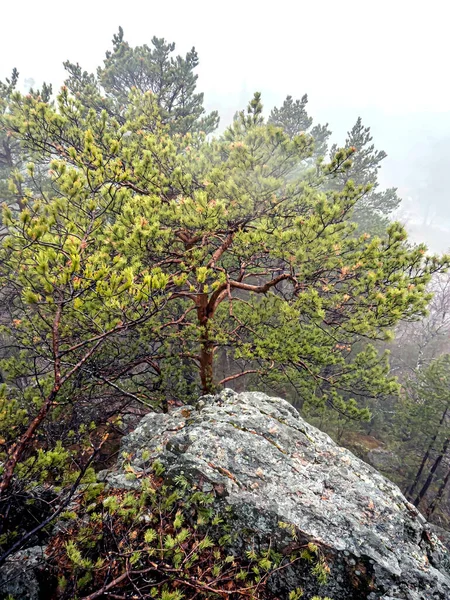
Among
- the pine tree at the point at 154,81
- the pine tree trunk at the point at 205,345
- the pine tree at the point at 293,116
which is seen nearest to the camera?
the pine tree trunk at the point at 205,345

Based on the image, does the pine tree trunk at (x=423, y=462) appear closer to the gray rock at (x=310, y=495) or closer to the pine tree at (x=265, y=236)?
the pine tree at (x=265, y=236)

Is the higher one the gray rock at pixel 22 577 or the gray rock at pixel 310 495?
the gray rock at pixel 310 495

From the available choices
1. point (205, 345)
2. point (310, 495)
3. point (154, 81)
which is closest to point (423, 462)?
point (205, 345)

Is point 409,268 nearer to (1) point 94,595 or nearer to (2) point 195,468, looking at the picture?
(2) point 195,468

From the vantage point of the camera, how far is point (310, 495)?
3545 mm

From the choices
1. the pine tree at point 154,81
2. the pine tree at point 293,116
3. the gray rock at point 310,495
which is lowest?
the gray rock at point 310,495

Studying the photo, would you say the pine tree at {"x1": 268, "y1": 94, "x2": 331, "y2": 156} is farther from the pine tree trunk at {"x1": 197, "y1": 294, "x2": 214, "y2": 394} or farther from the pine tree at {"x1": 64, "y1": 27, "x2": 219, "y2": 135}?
the pine tree trunk at {"x1": 197, "y1": 294, "x2": 214, "y2": 394}

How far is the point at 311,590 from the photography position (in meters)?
2.76

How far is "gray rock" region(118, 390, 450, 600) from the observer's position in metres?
2.85

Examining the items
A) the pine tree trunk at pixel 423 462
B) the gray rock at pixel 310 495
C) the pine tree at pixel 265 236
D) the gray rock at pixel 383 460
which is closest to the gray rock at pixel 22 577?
the gray rock at pixel 310 495

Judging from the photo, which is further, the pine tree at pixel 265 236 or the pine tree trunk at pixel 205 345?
the pine tree trunk at pixel 205 345

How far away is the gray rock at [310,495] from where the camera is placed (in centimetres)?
285

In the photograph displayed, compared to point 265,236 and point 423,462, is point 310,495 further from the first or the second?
point 423,462

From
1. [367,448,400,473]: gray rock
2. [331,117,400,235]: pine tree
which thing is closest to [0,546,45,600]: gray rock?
[367,448,400,473]: gray rock
